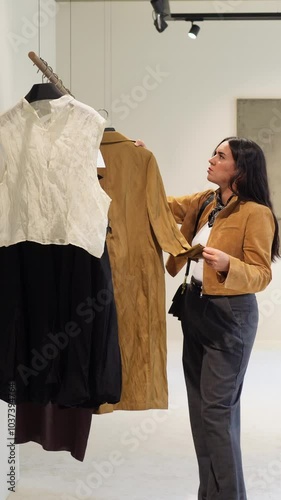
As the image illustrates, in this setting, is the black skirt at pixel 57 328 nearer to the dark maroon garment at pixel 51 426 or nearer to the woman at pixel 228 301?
the dark maroon garment at pixel 51 426

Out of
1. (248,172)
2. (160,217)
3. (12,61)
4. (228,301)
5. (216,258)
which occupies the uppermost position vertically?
(12,61)

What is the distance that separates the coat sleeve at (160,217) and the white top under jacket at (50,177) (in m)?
0.35

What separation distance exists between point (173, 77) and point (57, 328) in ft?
17.1

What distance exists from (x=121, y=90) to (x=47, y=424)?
5.05m

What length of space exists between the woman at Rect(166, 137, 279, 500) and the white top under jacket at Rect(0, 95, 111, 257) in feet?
2.16

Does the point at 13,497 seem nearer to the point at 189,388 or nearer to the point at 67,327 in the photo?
the point at 189,388

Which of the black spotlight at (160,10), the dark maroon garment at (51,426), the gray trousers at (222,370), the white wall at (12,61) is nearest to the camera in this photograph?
the dark maroon garment at (51,426)

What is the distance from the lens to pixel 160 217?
2326 mm

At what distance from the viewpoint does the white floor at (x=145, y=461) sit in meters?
3.15

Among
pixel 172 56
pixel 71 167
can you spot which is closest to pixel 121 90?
pixel 172 56

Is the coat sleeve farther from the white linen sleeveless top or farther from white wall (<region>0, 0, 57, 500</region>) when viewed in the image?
white wall (<region>0, 0, 57, 500</region>)

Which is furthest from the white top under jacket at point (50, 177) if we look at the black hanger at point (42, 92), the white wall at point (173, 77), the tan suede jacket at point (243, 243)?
the white wall at point (173, 77)

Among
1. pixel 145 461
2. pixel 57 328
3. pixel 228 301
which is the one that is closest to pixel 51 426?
pixel 57 328

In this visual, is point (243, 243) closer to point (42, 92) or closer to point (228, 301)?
point (228, 301)
